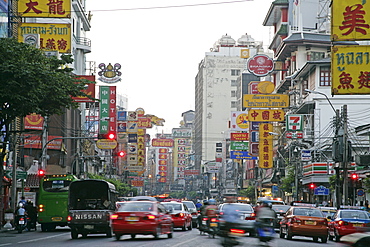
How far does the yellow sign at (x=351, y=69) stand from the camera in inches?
1045

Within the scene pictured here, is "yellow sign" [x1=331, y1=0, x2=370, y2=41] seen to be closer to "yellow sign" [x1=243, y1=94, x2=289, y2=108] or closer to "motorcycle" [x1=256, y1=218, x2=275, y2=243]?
"motorcycle" [x1=256, y1=218, x2=275, y2=243]

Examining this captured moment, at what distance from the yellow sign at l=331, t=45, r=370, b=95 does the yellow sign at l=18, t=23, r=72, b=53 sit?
20.7 m

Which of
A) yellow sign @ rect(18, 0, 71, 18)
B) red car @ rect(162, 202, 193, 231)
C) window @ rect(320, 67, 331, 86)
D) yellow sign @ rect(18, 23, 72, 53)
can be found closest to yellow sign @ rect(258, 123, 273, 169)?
window @ rect(320, 67, 331, 86)

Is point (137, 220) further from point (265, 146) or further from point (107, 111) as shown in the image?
point (107, 111)

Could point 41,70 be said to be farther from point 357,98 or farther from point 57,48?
point 357,98

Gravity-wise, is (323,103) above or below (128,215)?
above

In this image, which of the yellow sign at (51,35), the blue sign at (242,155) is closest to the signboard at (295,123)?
the blue sign at (242,155)

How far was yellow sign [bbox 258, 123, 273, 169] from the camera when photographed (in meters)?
81.4

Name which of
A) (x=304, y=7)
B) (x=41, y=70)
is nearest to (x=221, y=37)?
(x=304, y=7)

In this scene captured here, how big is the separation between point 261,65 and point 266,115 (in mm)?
10054

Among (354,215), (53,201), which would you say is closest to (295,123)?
(53,201)

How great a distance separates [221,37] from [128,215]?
176511 millimetres

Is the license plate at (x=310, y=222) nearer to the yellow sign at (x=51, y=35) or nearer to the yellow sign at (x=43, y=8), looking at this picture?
the yellow sign at (x=43, y=8)

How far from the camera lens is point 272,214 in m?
20.0
